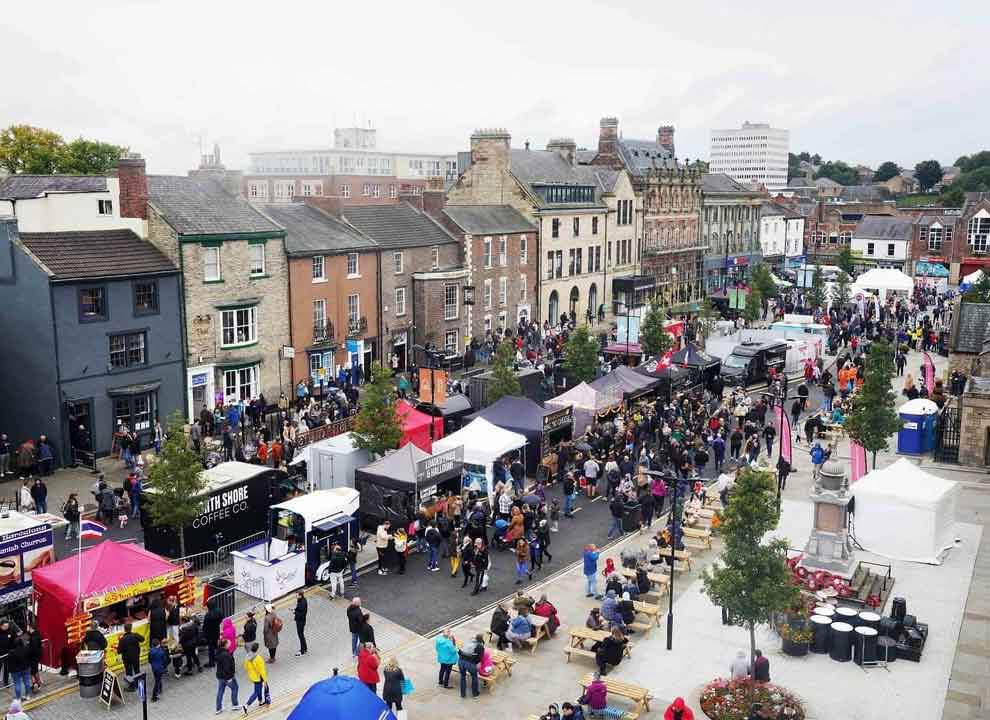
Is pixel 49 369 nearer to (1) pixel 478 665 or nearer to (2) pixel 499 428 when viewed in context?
(2) pixel 499 428

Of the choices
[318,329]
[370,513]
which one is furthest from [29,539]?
[318,329]

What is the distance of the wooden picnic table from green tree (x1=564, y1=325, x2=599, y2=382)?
77.6 ft

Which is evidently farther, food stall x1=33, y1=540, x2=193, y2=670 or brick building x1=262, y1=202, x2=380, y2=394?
brick building x1=262, y1=202, x2=380, y2=394

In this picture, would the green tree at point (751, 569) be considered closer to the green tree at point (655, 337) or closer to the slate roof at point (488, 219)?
the green tree at point (655, 337)

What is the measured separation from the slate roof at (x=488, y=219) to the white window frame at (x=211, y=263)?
17380mm

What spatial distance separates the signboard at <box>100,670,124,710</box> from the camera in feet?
55.8

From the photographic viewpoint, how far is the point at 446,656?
17656mm

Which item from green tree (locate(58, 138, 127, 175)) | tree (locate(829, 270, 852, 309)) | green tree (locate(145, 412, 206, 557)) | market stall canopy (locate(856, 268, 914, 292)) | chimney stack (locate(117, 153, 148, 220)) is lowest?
green tree (locate(145, 412, 206, 557))

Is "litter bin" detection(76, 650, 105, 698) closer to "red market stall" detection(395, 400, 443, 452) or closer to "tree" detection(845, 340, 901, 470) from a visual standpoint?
"red market stall" detection(395, 400, 443, 452)

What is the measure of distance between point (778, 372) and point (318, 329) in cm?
2200

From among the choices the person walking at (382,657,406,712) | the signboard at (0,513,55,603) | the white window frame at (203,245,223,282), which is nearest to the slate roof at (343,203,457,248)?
the white window frame at (203,245,223,282)

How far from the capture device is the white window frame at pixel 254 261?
38.2 m

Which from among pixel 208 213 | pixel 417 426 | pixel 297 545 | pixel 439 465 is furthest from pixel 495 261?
pixel 297 545

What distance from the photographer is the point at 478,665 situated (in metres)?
17.5
